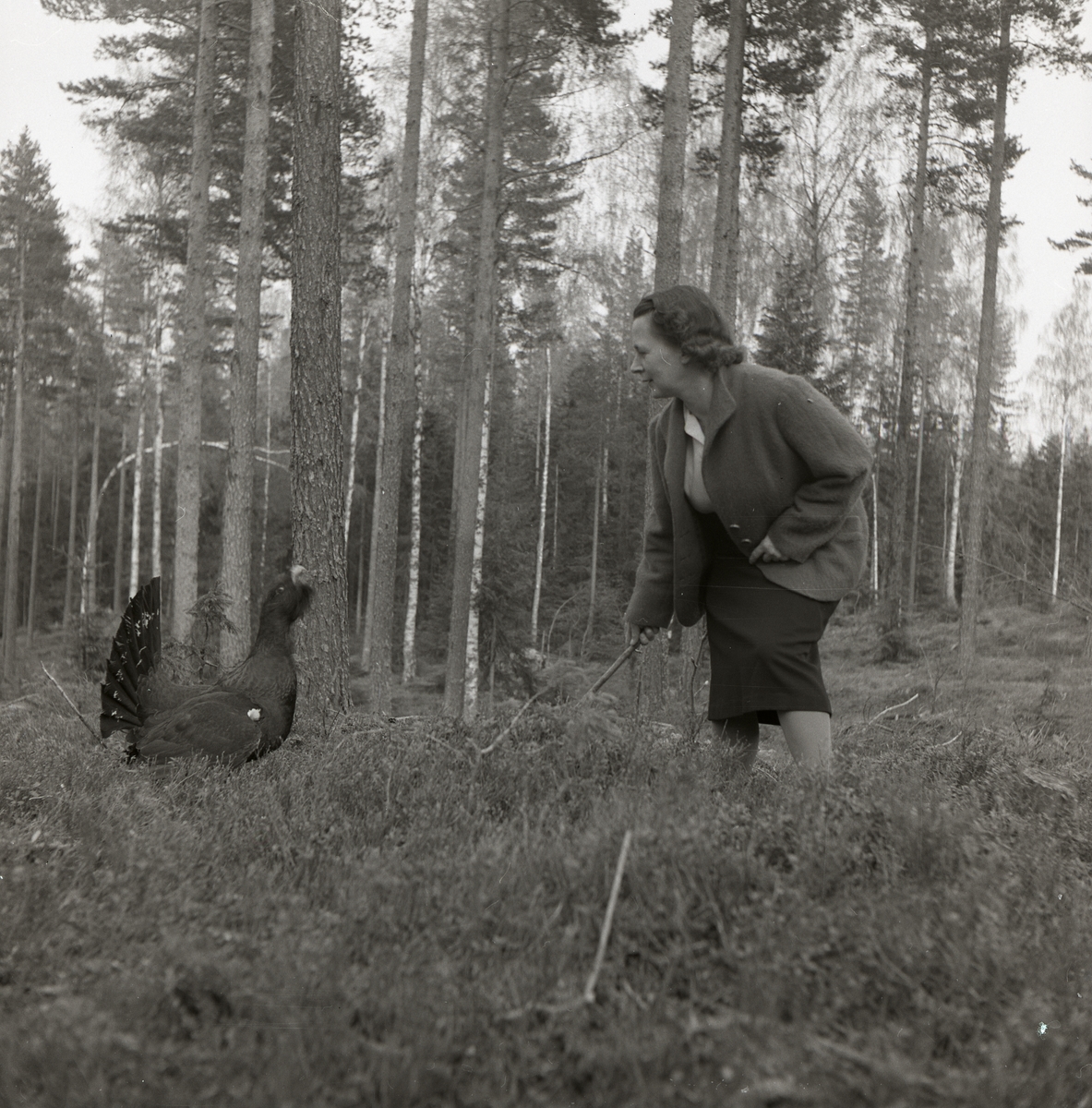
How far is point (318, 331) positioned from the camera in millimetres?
7457

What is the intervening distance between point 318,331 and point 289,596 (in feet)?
8.07

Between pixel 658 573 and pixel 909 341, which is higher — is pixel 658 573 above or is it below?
below

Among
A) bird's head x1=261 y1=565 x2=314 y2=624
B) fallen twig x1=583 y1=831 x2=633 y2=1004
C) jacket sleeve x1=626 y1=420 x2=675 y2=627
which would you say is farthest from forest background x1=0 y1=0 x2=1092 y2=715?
fallen twig x1=583 y1=831 x2=633 y2=1004

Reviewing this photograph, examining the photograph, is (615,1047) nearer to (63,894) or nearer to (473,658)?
(63,894)

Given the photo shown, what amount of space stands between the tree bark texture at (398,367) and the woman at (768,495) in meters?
12.1

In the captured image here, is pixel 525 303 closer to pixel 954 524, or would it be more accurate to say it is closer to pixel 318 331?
pixel 954 524

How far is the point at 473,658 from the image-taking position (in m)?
20.4

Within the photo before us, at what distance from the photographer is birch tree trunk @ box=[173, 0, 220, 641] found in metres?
14.7

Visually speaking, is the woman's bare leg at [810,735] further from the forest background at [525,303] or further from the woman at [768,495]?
the forest background at [525,303]

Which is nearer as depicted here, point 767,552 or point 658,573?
point 767,552

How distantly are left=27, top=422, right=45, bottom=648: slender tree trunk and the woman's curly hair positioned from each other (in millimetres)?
36946

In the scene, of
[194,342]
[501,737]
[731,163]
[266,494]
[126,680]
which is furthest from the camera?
[266,494]

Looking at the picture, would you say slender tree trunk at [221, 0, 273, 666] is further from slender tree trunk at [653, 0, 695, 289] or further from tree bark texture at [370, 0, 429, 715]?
slender tree trunk at [653, 0, 695, 289]

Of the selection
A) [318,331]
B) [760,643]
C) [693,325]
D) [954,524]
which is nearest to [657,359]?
[693,325]
